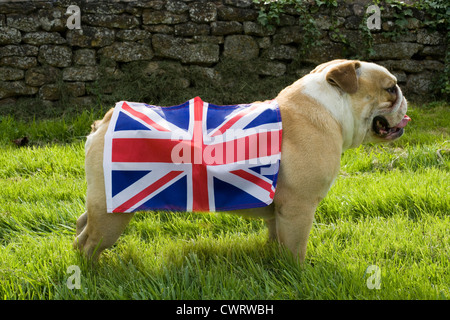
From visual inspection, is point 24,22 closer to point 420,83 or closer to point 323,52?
point 323,52

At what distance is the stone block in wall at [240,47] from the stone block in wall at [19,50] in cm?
324

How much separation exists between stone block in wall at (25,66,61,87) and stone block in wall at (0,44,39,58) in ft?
0.87

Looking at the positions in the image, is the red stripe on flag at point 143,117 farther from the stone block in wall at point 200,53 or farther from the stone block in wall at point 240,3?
the stone block in wall at point 240,3

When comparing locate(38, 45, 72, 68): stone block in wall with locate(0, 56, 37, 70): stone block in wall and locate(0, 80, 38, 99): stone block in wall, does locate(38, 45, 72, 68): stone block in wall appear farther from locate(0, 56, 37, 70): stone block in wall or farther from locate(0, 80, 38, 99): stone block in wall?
locate(0, 80, 38, 99): stone block in wall

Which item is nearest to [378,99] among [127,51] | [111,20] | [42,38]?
[127,51]

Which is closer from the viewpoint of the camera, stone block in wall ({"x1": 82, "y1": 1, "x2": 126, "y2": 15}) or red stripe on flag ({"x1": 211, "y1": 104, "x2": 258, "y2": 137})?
red stripe on flag ({"x1": 211, "y1": 104, "x2": 258, "y2": 137})

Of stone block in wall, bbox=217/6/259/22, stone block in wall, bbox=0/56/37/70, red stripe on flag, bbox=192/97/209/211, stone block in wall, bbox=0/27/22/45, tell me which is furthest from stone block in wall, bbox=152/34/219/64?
red stripe on flag, bbox=192/97/209/211

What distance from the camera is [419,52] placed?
27.5ft

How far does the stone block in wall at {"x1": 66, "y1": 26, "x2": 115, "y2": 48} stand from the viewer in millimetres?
7258

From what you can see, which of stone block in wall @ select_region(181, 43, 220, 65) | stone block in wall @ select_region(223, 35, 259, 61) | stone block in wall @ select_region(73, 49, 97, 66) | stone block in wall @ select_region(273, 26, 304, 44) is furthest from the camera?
stone block in wall @ select_region(273, 26, 304, 44)

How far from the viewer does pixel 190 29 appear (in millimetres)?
7496

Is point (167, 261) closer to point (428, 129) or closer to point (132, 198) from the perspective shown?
point (132, 198)

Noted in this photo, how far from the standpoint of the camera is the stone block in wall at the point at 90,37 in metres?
7.26

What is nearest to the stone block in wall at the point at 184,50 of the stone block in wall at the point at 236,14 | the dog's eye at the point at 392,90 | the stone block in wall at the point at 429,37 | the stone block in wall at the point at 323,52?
the stone block in wall at the point at 236,14
